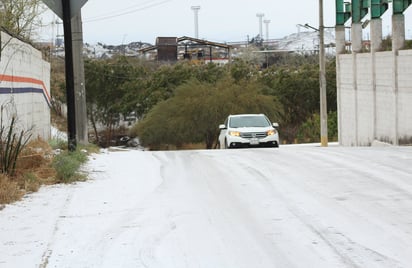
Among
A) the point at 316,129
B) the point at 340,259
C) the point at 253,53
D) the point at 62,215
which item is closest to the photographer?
the point at 340,259

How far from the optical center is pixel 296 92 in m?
57.9

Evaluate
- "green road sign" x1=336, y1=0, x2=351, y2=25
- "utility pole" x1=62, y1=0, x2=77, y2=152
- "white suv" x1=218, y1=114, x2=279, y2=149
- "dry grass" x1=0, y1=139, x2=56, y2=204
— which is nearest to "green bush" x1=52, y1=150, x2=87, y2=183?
"dry grass" x1=0, y1=139, x2=56, y2=204

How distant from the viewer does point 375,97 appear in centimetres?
2944

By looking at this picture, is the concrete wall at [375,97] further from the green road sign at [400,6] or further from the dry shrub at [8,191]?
the dry shrub at [8,191]

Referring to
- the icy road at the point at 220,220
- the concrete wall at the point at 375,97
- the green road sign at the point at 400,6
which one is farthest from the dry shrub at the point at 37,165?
the green road sign at the point at 400,6

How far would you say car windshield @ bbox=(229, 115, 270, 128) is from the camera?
2558 cm

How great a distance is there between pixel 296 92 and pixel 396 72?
31.7 metres

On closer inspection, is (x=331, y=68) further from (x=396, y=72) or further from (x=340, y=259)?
(x=340, y=259)

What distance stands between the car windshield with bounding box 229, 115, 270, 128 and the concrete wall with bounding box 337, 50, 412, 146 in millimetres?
4976

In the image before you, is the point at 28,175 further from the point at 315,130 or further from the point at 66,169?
the point at 315,130

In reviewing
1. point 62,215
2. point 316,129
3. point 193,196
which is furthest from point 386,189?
point 316,129

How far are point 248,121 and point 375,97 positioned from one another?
6672 millimetres

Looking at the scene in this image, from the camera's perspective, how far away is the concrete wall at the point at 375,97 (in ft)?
84.2

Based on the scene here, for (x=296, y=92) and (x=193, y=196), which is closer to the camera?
(x=193, y=196)
